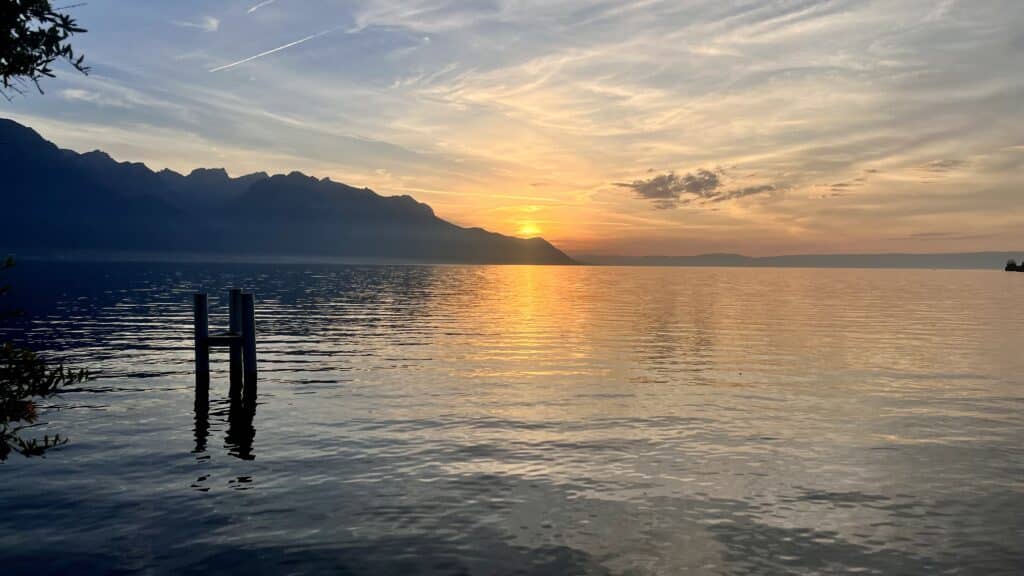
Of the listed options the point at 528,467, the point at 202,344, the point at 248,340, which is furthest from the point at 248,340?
the point at 528,467

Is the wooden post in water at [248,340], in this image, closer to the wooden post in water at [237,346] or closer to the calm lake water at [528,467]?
the wooden post in water at [237,346]

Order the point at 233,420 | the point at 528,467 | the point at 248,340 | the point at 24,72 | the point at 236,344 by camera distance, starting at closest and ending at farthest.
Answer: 1. the point at 24,72
2. the point at 528,467
3. the point at 233,420
4. the point at 248,340
5. the point at 236,344

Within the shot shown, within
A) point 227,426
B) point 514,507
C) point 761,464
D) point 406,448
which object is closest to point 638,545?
point 514,507

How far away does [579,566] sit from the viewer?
34.5 ft

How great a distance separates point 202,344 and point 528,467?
619 inches

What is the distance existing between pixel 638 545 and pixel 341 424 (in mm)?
10998

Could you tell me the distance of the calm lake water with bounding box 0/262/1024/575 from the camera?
11.1 m

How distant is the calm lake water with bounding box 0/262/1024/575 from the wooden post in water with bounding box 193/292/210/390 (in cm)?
70

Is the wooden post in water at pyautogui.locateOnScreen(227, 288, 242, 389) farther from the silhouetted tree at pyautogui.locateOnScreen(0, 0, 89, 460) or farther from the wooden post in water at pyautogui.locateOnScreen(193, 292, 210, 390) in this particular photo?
the silhouetted tree at pyautogui.locateOnScreen(0, 0, 89, 460)

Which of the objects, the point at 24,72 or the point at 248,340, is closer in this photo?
the point at 24,72

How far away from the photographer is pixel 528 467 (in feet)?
51.4

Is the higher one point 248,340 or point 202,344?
point 248,340

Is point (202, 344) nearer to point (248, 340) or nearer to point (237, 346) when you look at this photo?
point (237, 346)

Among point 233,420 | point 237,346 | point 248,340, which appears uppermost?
point 248,340
